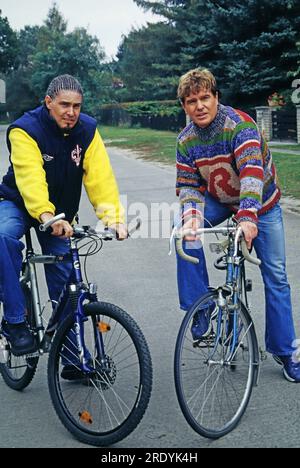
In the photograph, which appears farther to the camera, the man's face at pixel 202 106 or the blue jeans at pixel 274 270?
the blue jeans at pixel 274 270

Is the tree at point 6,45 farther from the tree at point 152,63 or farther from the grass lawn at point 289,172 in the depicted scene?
the grass lawn at point 289,172

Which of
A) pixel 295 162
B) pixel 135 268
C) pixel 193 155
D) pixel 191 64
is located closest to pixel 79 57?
pixel 191 64

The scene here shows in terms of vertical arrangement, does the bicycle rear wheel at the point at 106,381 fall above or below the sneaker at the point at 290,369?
above

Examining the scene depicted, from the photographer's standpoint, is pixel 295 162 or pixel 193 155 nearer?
pixel 193 155

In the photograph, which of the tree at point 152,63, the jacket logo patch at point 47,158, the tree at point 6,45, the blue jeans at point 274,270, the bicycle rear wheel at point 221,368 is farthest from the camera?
the tree at point 6,45

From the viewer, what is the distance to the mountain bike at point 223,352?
3904 millimetres

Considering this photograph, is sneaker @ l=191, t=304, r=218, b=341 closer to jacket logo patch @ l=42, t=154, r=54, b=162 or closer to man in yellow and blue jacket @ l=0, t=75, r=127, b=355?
man in yellow and blue jacket @ l=0, t=75, r=127, b=355

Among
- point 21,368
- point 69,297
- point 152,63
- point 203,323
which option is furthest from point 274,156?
point 152,63

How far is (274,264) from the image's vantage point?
4457 mm

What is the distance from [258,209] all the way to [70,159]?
1.07 meters

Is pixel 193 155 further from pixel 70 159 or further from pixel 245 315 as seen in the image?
pixel 245 315

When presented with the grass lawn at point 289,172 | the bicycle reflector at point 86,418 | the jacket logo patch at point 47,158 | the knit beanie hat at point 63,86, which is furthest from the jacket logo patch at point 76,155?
the grass lawn at point 289,172

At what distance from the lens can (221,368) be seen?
4.04m

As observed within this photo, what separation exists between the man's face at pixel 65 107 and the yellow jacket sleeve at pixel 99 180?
7.8 inches
